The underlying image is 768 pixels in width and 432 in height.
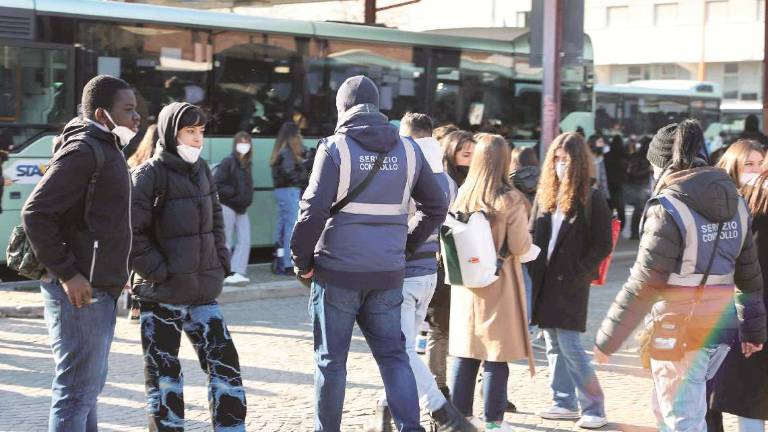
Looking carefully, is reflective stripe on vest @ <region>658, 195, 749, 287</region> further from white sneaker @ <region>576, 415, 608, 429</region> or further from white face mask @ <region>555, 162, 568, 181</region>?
white sneaker @ <region>576, 415, 608, 429</region>

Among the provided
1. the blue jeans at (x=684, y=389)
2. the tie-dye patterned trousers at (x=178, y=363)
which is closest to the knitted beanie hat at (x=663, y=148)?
the blue jeans at (x=684, y=389)

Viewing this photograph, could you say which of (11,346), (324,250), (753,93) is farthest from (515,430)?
(753,93)

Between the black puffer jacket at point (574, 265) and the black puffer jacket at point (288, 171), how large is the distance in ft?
22.4

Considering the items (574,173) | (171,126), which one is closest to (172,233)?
(171,126)

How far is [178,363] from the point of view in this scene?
5781 millimetres

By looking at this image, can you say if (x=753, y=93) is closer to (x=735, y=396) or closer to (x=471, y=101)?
(x=471, y=101)

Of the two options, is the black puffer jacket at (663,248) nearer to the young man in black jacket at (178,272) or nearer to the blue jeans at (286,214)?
the young man in black jacket at (178,272)

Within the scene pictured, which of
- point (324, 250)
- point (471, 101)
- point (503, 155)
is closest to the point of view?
point (324, 250)

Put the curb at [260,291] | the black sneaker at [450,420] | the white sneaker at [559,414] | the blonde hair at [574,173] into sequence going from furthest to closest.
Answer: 1. the curb at [260,291]
2. the white sneaker at [559,414]
3. the blonde hair at [574,173]
4. the black sneaker at [450,420]

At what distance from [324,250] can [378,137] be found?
578 millimetres

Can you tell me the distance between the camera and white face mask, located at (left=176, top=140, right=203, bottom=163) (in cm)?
569

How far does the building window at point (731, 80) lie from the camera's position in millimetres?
60594

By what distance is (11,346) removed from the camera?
9.03 m

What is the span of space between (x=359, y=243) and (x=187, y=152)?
0.98 m
